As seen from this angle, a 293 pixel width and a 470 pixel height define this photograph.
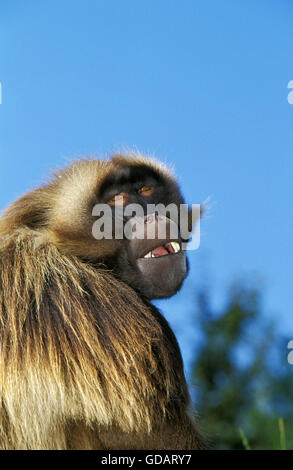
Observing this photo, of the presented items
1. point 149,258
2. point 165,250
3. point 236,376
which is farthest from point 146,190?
point 236,376

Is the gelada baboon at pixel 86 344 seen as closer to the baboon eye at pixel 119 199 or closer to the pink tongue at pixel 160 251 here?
the pink tongue at pixel 160 251

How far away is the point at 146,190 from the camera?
16.4ft

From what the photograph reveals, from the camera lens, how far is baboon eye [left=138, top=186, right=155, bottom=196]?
4949 millimetres

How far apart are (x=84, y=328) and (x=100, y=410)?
0.47m

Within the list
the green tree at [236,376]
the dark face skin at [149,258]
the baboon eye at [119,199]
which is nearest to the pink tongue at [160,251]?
the dark face skin at [149,258]

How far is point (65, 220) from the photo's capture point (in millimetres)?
4574

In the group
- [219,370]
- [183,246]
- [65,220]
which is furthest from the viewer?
[219,370]

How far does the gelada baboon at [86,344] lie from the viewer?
12.5 ft

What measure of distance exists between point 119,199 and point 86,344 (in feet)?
4.23

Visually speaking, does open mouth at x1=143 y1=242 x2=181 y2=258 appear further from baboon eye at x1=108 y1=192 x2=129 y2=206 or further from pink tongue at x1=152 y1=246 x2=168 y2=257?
baboon eye at x1=108 y1=192 x2=129 y2=206

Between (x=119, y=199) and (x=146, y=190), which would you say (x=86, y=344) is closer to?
(x=119, y=199)

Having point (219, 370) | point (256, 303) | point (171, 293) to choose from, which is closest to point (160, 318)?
point (171, 293)

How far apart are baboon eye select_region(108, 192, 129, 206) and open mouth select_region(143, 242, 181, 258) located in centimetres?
45
